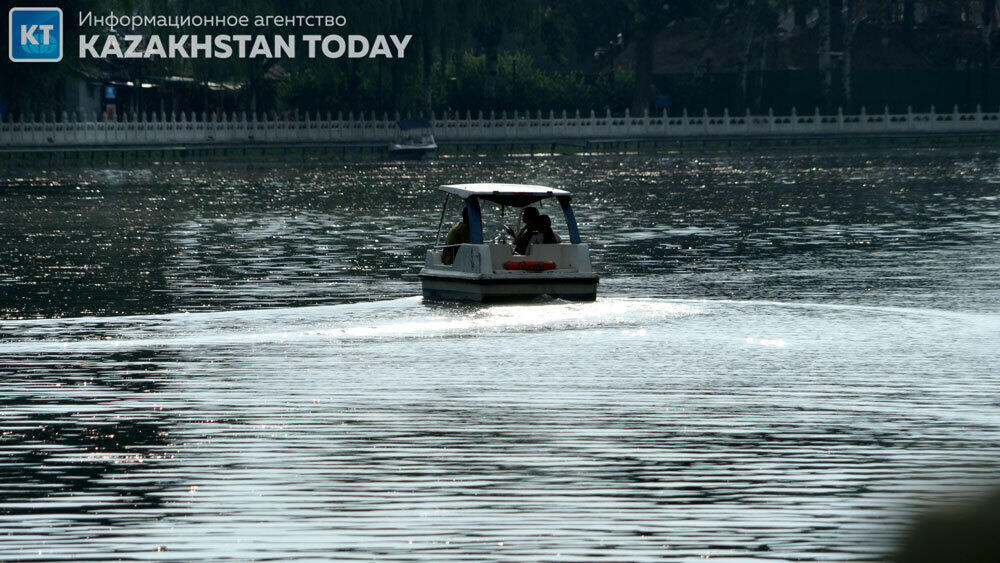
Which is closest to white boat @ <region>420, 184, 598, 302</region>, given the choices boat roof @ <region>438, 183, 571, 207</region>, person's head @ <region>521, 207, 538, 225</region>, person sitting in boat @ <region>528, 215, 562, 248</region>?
boat roof @ <region>438, 183, 571, 207</region>

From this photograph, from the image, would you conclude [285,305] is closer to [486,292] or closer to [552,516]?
[486,292]

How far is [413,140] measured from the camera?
77.2m

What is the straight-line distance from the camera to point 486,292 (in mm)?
21141

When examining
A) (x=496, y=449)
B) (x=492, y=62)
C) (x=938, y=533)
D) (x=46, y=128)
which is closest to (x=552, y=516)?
(x=496, y=449)

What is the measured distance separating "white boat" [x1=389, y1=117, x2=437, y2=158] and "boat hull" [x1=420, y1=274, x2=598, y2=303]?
55.7 m

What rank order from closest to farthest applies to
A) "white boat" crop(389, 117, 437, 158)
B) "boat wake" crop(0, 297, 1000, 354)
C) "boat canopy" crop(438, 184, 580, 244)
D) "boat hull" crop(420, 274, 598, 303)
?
"boat wake" crop(0, 297, 1000, 354) → "boat hull" crop(420, 274, 598, 303) → "boat canopy" crop(438, 184, 580, 244) → "white boat" crop(389, 117, 437, 158)

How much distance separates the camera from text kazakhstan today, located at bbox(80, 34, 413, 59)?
71.9m

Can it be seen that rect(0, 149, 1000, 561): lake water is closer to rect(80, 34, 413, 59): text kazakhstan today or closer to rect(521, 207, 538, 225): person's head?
rect(521, 207, 538, 225): person's head

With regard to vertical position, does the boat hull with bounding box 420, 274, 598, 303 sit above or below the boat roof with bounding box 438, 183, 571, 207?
below

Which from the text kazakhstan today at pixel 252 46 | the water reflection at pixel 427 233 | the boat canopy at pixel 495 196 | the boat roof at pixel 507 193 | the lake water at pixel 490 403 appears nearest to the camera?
the lake water at pixel 490 403

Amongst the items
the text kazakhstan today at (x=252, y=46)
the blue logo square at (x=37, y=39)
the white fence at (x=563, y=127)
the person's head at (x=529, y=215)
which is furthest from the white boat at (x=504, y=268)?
the white fence at (x=563, y=127)

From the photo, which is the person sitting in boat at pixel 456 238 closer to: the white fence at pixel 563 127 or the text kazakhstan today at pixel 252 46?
the text kazakhstan today at pixel 252 46

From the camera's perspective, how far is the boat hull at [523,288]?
21125 millimetres

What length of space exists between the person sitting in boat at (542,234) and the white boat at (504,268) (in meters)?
0.11
